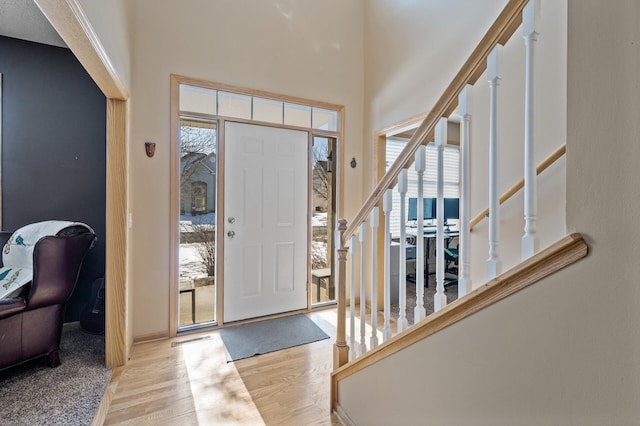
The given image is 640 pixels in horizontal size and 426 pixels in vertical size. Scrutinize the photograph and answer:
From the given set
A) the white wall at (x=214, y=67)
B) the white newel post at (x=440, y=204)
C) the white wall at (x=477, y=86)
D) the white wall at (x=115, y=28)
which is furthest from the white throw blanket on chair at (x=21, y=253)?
the white wall at (x=477, y=86)

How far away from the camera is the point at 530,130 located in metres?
0.85

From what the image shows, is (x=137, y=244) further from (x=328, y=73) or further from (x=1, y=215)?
(x=328, y=73)

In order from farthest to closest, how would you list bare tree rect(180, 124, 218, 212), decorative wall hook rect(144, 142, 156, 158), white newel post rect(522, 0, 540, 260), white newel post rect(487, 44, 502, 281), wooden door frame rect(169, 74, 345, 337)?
1. bare tree rect(180, 124, 218, 212)
2. wooden door frame rect(169, 74, 345, 337)
3. decorative wall hook rect(144, 142, 156, 158)
4. white newel post rect(487, 44, 502, 281)
5. white newel post rect(522, 0, 540, 260)

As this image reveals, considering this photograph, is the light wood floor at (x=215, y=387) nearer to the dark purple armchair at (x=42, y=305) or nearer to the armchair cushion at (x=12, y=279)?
the dark purple armchair at (x=42, y=305)

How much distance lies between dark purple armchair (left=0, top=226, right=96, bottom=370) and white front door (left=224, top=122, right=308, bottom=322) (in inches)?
47.2

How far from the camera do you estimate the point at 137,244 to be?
8.69 ft

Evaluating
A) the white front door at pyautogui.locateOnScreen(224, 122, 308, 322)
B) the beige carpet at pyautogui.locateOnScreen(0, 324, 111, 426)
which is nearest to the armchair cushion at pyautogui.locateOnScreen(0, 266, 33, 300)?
the beige carpet at pyautogui.locateOnScreen(0, 324, 111, 426)

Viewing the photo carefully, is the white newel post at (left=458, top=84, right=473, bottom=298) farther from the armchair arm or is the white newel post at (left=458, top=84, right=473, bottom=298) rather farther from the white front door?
the armchair arm

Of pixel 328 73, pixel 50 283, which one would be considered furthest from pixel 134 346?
pixel 328 73

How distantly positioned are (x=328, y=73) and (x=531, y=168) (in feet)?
9.92

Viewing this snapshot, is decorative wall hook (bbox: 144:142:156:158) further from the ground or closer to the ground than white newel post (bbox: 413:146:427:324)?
further from the ground

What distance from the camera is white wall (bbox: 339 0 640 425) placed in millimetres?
617

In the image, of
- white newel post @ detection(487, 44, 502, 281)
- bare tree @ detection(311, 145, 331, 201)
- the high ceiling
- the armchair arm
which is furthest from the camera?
bare tree @ detection(311, 145, 331, 201)

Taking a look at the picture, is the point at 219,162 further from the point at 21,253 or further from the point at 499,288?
the point at 499,288
